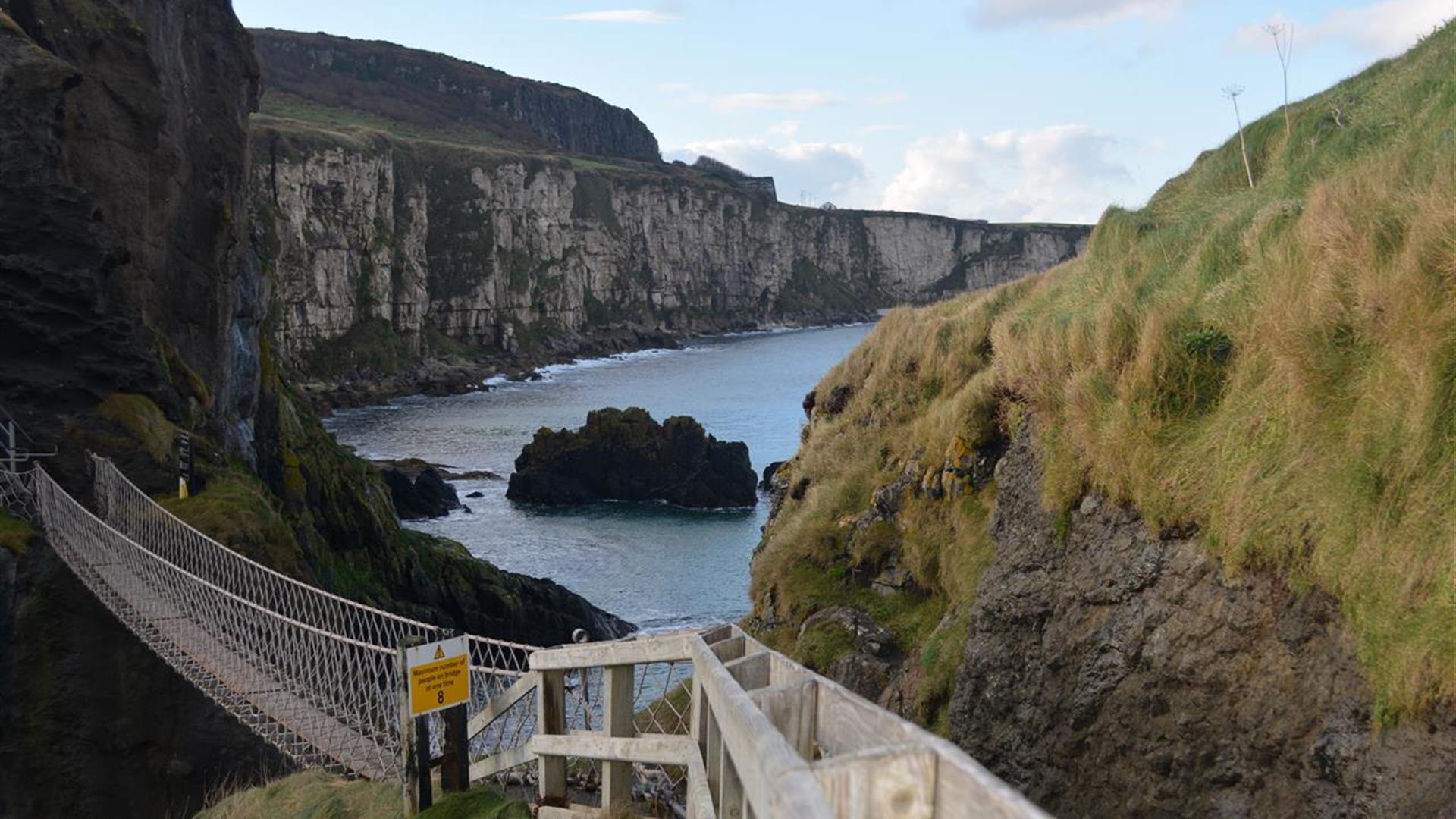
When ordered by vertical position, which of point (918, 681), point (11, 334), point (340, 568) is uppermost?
point (11, 334)

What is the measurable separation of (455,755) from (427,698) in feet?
1.84

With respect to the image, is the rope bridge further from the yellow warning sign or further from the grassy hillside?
the grassy hillside

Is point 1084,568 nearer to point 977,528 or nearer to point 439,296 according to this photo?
point 977,528

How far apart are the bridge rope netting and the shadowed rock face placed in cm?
301

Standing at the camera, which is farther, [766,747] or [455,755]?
[455,755]

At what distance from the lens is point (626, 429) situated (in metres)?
51.2

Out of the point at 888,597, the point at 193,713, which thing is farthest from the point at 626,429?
the point at 888,597

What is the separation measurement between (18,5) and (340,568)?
41.5 ft

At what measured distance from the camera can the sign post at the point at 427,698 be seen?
651 centimetres

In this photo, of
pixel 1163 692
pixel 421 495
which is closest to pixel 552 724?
pixel 1163 692

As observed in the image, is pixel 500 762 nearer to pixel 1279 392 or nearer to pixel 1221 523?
pixel 1221 523

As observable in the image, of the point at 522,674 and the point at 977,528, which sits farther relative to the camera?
the point at 977,528

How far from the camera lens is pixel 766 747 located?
2707 millimetres

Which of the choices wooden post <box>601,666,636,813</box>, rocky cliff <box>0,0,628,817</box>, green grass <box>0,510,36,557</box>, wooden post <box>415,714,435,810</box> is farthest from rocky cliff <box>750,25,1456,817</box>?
green grass <box>0,510,36,557</box>
